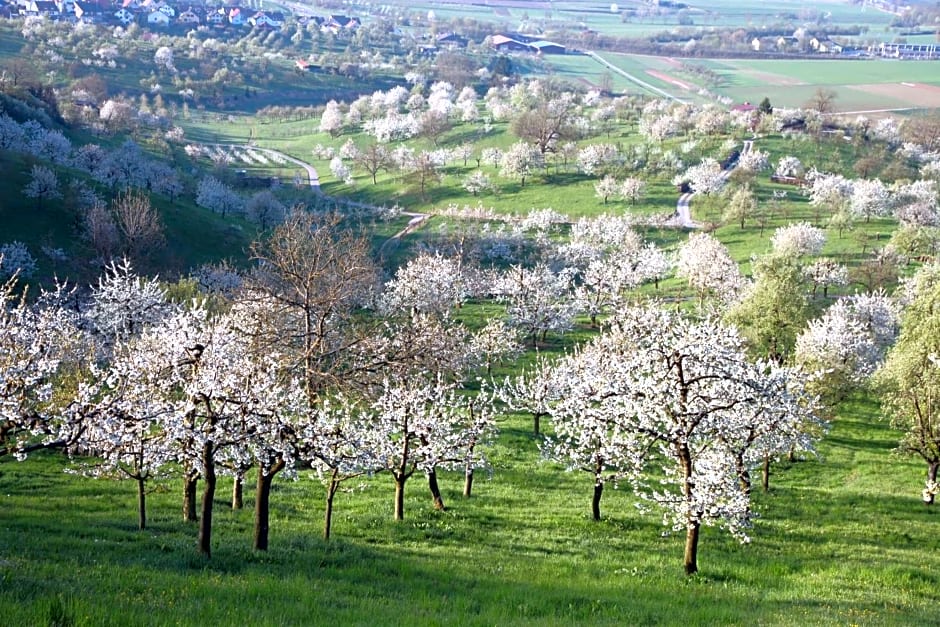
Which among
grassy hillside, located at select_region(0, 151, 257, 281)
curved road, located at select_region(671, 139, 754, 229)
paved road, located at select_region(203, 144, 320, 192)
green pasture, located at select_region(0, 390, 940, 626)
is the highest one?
paved road, located at select_region(203, 144, 320, 192)

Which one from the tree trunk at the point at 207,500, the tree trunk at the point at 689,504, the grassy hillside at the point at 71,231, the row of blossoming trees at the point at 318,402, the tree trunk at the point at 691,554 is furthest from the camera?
the grassy hillside at the point at 71,231

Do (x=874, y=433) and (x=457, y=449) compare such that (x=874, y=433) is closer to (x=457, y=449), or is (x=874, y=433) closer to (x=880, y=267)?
(x=457, y=449)

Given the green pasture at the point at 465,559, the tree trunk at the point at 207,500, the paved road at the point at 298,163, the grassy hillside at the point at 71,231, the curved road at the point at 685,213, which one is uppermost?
the paved road at the point at 298,163

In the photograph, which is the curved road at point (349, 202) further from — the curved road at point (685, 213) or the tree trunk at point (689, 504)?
the tree trunk at point (689, 504)

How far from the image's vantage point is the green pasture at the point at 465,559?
15617 mm

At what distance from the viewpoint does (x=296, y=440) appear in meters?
21.6

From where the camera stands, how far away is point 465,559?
23453 millimetres

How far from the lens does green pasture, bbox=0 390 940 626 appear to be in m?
15.6

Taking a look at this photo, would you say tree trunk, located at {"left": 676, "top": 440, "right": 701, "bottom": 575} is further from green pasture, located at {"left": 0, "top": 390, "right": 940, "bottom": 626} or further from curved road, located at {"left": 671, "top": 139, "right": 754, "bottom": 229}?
curved road, located at {"left": 671, "top": 139, "right": 754, "bottom": 229}

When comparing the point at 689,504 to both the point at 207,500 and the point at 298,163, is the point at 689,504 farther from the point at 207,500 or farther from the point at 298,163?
the point at 298,163

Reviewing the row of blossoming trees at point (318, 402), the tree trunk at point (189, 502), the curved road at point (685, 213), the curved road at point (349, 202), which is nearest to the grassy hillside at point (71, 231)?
the curved road at point (349, 202)

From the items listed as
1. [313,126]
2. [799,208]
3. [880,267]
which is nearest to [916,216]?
[799,208]

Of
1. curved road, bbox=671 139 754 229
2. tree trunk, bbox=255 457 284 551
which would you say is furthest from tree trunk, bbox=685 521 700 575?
curved road, bbox=671 139 754 229

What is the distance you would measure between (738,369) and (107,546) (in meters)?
18.2
